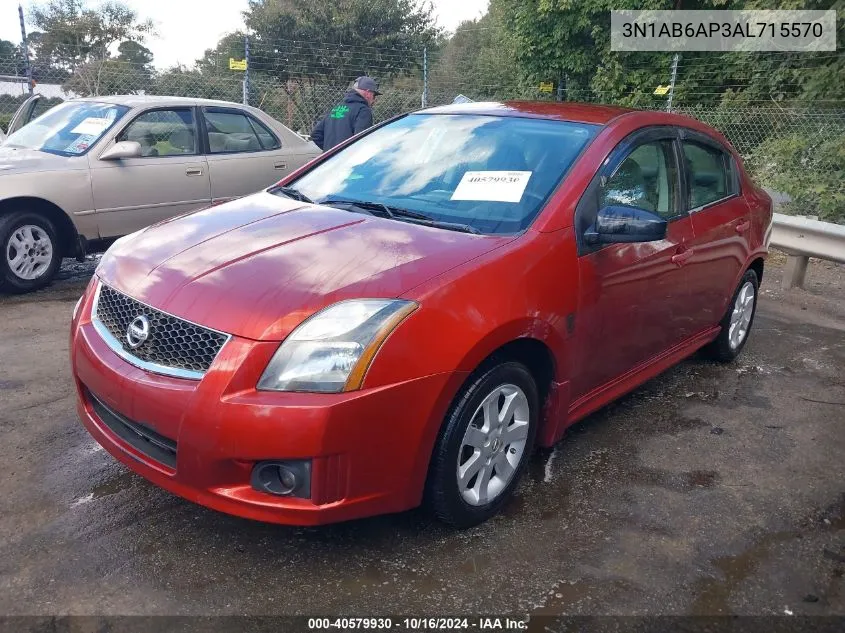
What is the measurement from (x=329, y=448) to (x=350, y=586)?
549 millimetres

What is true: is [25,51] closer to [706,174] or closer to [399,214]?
[399,214]

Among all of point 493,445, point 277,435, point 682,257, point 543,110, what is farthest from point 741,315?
point 277,435

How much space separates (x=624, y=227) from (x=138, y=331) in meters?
1.97

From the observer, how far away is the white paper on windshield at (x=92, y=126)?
6.28 metres

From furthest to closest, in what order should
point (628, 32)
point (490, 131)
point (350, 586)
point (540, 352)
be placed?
point (628, 32)
point (490, 131)
point (540, 352)
point (350, 586)

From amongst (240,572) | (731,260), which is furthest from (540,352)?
(731,260)

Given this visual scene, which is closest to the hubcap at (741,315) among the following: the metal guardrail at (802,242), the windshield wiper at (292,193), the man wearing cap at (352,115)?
the metal guardrail at (802,242)

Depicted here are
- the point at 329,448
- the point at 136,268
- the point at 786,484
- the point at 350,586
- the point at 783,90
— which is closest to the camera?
the point at 329,448

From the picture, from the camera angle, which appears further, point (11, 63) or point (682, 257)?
point (11, 63)

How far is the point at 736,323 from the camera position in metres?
4.95

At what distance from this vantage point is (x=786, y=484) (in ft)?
11.4

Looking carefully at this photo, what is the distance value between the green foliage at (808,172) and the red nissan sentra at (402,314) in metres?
6.43

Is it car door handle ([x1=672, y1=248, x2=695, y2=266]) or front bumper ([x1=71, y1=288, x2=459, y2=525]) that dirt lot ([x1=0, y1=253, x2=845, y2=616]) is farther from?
car door handle ([x1=672, y1=248, x2=695, y2=266])

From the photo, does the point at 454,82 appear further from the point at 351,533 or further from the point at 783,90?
the point at 351,533
